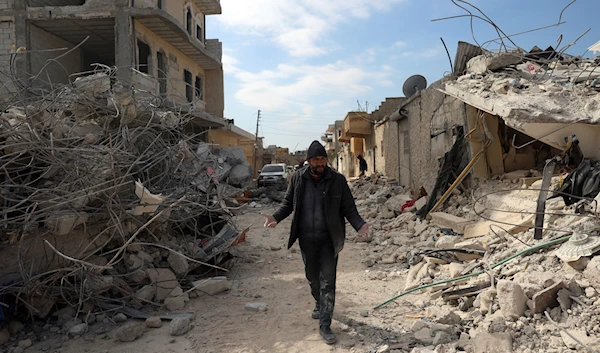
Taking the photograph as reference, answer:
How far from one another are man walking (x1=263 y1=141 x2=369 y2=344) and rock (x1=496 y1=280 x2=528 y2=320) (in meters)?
1.21

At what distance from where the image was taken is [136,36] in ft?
41.8

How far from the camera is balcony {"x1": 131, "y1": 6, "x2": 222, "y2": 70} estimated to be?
12391 millimetres

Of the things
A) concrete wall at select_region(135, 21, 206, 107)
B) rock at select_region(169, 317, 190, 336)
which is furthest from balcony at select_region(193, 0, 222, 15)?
rock at select_region(169, 317, 190, 336)

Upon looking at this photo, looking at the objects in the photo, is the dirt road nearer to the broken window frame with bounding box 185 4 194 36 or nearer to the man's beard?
the man's beard

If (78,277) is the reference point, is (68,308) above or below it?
below

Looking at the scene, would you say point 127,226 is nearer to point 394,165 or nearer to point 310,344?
point 310,344

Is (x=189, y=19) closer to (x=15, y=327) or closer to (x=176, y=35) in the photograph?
(x=176, y=35)

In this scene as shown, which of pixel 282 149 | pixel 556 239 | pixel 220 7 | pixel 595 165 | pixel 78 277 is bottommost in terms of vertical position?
pixel 78 277

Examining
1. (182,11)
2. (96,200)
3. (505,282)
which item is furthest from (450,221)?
(182,11)

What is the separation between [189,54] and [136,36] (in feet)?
14.1

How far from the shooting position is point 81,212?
389 cm

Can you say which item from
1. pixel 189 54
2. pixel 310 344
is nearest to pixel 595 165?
pixel 310 344

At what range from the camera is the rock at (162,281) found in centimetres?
445

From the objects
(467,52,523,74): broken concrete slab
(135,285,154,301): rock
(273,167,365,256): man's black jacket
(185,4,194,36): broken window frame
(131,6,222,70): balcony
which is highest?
Answer: (185,4,194,36): broken window frame
